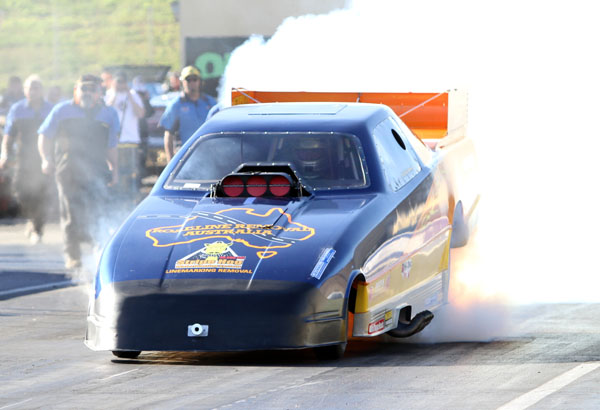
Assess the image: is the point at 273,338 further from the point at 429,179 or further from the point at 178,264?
the point at 429,179

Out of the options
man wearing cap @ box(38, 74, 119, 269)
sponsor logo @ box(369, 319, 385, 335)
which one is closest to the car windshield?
sponsor logo @ box(369, 319, 385, 335)

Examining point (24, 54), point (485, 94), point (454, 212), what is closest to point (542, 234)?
point (485, 94)

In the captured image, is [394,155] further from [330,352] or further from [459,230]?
[330,352]

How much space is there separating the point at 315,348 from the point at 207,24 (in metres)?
17.2

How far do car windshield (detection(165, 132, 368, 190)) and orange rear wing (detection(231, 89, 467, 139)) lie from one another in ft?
8.10

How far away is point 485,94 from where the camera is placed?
55.9 ft

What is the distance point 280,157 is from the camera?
953 centimetres

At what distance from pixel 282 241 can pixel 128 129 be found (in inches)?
544

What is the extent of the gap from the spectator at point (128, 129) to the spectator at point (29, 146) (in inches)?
100

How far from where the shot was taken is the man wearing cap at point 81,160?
14.9 metres

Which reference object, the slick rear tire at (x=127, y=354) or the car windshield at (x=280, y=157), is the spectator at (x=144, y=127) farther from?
the slick rear tire at (x=127, y=354)

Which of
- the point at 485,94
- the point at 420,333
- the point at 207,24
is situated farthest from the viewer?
the point at 207,24

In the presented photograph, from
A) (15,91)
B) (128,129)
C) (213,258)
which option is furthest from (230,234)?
(15,91)

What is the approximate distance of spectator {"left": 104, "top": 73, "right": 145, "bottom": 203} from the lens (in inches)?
830
